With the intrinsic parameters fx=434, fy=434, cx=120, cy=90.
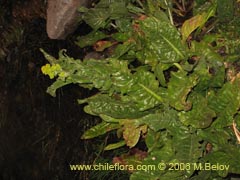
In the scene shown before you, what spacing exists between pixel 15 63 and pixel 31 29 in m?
0.24

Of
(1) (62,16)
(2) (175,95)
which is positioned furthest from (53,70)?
(1) (62,16)

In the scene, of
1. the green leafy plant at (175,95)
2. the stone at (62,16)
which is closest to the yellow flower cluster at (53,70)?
the green leafy plant at (175,95)

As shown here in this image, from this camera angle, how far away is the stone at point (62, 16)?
6.28 ft

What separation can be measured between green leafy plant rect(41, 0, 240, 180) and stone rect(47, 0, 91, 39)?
1.39 ft

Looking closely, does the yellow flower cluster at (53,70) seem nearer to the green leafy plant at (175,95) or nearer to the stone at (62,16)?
the green leafy plant at (175,95)

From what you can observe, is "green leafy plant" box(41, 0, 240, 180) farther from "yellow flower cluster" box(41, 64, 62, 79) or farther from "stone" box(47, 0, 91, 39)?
"stone" box(47, 0, 91, 39)

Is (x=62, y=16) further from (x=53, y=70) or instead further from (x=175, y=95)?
(x=175, y=95)

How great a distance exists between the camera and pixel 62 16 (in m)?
1.96

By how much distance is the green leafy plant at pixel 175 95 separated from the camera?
1435mm

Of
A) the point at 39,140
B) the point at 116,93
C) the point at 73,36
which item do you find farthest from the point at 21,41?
the point at 116,93

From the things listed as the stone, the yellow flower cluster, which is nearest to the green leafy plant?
the yellow flower cluster

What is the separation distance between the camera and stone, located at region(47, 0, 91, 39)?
1914 millimetres

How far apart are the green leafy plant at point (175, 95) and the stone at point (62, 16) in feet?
1.39

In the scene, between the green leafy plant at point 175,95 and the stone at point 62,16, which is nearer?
the green leafy plant at point 175,95
